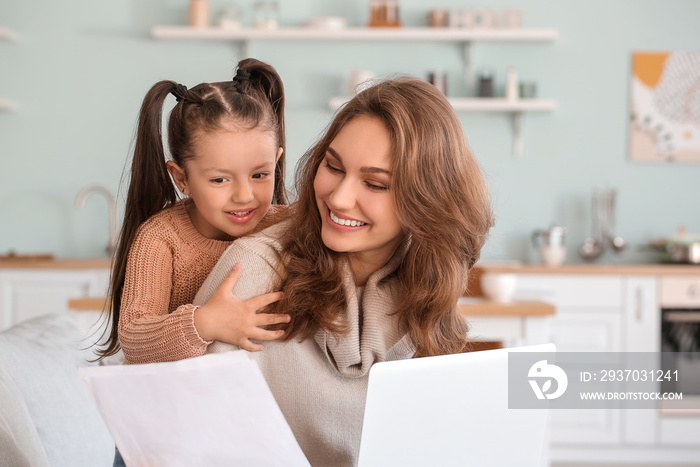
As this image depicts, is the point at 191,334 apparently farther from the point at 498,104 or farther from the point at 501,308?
the point at 498,104

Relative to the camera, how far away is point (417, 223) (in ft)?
3.84

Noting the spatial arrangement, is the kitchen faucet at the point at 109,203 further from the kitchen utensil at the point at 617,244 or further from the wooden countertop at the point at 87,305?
the kitchen utensil at the point at 617,244

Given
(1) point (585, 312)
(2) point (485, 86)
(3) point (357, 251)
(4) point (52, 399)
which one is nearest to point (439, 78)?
(2) point (485, 86)

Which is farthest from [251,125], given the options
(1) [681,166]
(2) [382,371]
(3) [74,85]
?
(1) [681,166]

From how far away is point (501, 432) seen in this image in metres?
0.92

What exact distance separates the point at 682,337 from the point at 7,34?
4.00 m

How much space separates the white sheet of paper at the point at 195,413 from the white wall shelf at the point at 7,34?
381 cm

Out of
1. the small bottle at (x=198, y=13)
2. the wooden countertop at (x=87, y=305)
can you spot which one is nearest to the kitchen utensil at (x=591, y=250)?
the small bottle at (x=198, y=13)

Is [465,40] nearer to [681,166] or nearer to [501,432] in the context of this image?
[681,166]

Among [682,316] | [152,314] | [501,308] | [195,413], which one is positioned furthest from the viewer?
[682,316]

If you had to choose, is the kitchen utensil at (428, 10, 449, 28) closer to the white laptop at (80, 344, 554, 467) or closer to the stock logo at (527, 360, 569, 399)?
the stock logo at (527, 360, 569, 399)

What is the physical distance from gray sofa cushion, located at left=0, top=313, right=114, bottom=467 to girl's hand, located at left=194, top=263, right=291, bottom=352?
35 cm

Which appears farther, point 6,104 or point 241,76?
point 6,104

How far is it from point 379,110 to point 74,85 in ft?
11.6
